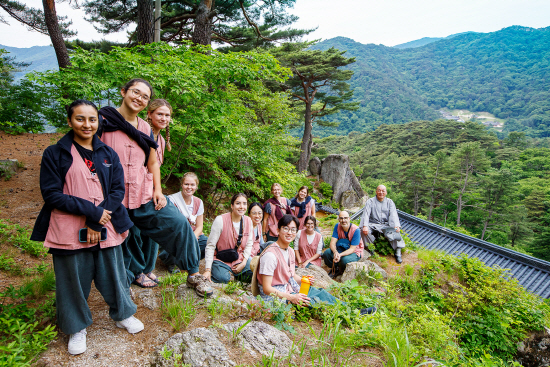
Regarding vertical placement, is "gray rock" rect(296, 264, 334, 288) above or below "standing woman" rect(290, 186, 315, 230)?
below

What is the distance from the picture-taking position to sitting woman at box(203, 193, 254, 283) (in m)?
3.30

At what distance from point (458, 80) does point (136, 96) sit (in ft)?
529

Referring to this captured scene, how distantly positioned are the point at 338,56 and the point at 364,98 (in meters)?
95.5

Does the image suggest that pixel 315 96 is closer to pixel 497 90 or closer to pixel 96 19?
pixel 96 19

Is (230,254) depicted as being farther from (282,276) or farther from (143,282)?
(143,282)

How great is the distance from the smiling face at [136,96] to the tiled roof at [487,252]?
691 cm

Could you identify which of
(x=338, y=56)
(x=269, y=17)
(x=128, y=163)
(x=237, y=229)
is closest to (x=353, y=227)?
(x=237, y=229)

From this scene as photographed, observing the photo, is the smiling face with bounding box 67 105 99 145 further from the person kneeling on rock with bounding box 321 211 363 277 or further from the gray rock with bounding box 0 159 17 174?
the gray rock with bounding box 0 159 17 174

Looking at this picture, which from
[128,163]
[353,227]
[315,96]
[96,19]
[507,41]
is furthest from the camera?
[507,41]

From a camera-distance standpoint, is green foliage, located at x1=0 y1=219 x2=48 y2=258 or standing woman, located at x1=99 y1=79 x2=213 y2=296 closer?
standing woman, located at x1=99 y1=79 x2=213 y2=296

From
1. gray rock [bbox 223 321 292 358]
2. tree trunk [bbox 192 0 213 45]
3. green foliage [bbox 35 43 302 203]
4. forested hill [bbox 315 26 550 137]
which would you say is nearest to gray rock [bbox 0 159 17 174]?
green foliage [bbox 35 43 302 203]

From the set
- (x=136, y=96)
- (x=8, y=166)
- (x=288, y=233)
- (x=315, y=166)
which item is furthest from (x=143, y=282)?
(x=315, y=166)

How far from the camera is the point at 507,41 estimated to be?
519 ft

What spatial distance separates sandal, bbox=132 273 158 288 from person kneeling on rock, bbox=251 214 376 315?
39.9 inches
